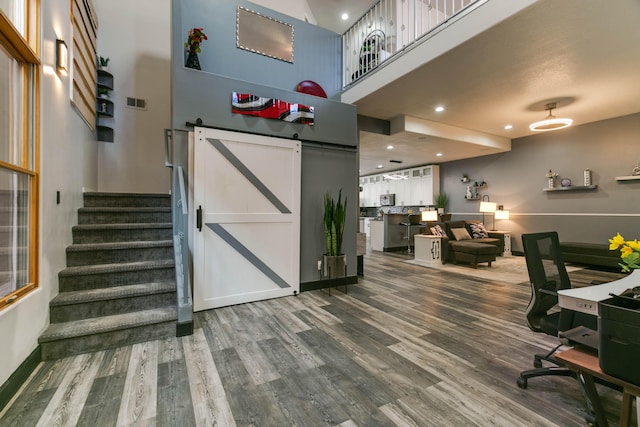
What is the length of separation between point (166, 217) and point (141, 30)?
357 centimetres

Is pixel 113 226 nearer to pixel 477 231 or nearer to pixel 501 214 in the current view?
pixel 477 231

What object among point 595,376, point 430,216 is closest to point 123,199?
point 595,376

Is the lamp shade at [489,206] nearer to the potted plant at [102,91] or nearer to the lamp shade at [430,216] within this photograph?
the lamp shade at [430,216]

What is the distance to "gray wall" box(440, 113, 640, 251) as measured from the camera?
216 inches

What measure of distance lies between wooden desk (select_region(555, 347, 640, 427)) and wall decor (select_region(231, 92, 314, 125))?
345 centimetres

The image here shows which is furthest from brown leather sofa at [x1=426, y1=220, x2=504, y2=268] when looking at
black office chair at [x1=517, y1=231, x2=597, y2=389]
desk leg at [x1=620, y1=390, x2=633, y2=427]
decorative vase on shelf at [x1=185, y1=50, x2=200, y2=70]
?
decorative vase on shelf at [x1=185, y1=50, x2=200, y2=70]

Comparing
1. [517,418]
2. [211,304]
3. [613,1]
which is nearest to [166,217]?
[211,304]

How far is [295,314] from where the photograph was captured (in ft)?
10.1

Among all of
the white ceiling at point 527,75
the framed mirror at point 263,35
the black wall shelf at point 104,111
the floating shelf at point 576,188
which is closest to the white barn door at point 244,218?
the framed mirror at point 263,35

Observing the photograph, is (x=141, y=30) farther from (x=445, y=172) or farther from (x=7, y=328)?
(x=445, y=172)

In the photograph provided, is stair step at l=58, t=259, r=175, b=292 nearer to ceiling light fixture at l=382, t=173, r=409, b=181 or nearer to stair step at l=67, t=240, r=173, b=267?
stair step at l=67, t=240, r=173, b=267

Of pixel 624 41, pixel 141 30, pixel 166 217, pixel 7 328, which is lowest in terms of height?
pixel 7 328

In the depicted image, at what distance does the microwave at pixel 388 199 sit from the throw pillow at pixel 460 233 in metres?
3.98

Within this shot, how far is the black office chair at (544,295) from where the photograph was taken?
180 cm
